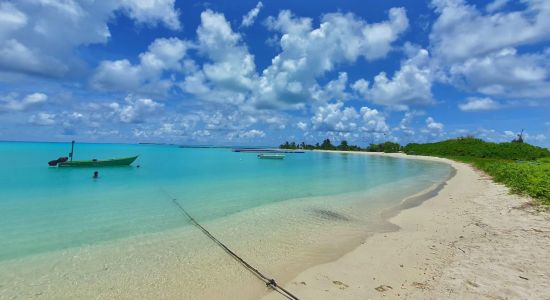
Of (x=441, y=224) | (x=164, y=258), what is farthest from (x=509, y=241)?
(x=164, y=258)

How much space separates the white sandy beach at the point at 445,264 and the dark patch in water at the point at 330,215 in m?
2.37

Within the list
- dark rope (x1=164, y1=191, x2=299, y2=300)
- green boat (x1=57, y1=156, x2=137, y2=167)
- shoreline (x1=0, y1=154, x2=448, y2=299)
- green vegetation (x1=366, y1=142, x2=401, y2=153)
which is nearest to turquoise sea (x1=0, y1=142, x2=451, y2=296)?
shoreline (x1=0, y1=154, x2=448, y2=299)

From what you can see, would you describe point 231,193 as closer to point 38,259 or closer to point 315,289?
point 38,259

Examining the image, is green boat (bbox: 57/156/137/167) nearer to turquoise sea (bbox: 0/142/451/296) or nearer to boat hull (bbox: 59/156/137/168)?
boat hull (bbox: 59/156/137/168)

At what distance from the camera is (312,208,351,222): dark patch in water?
1309 cm

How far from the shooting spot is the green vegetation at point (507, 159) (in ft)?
55.2

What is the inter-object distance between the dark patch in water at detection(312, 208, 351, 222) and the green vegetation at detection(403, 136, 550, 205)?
359 inches

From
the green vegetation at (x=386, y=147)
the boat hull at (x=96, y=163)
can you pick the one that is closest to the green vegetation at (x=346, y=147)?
the green vegetation at (x=386, y=147)

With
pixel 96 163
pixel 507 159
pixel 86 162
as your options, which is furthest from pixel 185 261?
pixel 507 159

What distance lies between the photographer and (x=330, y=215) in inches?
544

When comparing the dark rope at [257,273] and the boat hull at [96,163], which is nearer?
the dark rope at [257,273]

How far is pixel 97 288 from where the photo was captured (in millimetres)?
6660

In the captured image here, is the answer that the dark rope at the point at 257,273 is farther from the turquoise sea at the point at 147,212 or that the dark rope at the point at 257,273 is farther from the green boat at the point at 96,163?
the green boat at the point at 96,163

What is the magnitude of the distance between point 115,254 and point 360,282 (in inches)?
269
